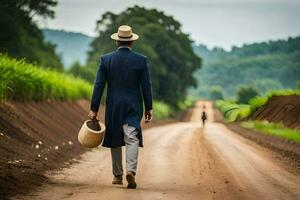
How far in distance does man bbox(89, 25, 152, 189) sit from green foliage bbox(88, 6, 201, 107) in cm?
6397

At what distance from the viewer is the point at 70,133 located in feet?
82.6

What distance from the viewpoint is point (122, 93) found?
12094mm

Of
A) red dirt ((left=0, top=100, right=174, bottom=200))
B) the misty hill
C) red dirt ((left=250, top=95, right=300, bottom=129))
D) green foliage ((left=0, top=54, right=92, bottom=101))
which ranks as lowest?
red dirt ((left=0, top=100, right=174, bottom=200))

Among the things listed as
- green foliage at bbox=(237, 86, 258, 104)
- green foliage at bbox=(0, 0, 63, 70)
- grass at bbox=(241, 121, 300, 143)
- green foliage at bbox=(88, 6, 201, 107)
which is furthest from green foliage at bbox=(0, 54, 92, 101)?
green foliage at bbox=(88, 6, 201, 107)

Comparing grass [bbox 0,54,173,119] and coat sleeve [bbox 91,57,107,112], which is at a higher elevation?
grass [bbox 0,54,173,119]

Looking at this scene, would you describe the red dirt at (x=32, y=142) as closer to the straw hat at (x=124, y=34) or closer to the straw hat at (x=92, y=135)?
the straw hat at (x=92, y=135)

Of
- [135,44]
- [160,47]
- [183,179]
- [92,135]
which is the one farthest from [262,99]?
[160,47]

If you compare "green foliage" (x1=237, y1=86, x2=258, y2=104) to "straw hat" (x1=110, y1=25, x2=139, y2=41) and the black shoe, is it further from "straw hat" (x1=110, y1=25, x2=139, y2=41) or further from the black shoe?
the black shoe

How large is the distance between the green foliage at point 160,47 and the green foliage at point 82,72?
4.16 m

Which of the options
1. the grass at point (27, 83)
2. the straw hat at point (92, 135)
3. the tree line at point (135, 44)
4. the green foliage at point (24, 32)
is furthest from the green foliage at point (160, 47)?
the straw hat at point (92, 135)

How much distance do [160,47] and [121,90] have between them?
73.5 metres

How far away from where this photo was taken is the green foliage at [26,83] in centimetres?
2128

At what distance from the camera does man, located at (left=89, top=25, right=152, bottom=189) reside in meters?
12.0

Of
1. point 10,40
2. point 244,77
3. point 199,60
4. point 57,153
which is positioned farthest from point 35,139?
point 244,77
